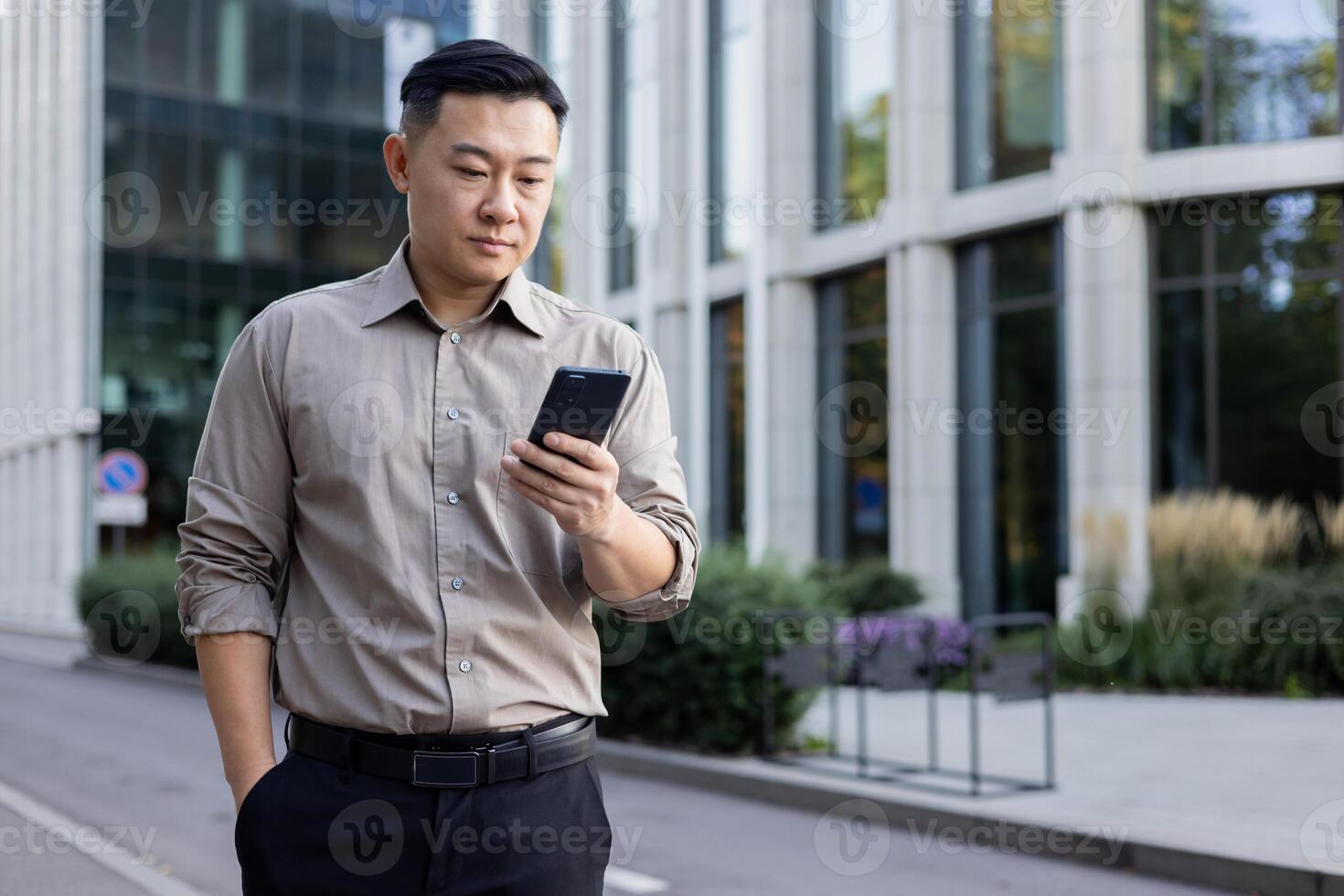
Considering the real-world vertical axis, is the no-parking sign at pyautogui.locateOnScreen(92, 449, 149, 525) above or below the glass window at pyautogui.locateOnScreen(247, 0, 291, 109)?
below

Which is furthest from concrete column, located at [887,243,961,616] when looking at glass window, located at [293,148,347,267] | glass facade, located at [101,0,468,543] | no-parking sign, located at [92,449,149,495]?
glass window, located at [293,148,347,267]

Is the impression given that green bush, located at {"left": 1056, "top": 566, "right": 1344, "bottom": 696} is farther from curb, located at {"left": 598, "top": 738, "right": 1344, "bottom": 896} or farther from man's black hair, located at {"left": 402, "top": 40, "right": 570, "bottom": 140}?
man's black hair, located at {"left": 402, "top": 40, "right": 570, "bottom": 140}

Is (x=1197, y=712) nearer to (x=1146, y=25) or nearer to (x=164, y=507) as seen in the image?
(x=1146, y=25)

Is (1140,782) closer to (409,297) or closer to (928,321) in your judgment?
(409,297)

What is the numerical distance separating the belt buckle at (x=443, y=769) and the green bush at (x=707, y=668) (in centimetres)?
823

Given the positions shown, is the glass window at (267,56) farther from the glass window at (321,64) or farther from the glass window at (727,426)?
the glass window at (727,426)

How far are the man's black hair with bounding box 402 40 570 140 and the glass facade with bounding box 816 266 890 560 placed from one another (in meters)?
20.2

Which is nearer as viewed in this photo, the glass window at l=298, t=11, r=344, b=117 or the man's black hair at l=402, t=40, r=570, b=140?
the man's black hair at l=402, t=40, r=570, b=140

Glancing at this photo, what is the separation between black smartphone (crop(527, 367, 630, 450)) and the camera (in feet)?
6.63

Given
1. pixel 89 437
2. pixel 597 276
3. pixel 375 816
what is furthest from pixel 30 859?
pixel 89 437

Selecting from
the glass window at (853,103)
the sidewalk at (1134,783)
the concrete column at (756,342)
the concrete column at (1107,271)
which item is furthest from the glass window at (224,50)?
the sidewalk at (1134,783)

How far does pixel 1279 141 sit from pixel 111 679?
55.1 ft

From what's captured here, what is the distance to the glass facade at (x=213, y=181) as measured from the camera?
3494cm

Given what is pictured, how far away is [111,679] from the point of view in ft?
65.7
